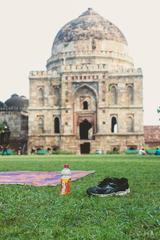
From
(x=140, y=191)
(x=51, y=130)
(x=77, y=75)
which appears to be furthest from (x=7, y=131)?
(x=140, y=191)

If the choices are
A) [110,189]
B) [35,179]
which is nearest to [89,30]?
[35,179]

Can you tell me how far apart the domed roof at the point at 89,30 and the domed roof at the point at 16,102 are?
8.97 m

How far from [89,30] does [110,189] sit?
46901 millimetres

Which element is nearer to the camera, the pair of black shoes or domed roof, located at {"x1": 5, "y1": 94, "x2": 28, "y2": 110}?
the pair of black shoes

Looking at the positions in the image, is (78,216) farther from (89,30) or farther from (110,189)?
(89,30)

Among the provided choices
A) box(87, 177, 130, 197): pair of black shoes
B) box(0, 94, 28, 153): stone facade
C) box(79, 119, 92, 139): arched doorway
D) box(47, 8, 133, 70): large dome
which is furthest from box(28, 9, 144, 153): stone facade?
box(87, 177, 130, 197): pair of black shoes

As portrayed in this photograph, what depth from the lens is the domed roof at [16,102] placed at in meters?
59.3

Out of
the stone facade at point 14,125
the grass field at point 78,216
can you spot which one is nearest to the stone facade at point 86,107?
the stone facade at point 14,125

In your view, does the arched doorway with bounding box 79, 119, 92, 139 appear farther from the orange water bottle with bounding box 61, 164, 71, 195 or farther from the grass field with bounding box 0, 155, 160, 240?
the grass field with bounding box 0, 155, 160, 240

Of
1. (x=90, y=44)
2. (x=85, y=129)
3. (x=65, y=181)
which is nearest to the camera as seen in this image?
(x=65, y=181)

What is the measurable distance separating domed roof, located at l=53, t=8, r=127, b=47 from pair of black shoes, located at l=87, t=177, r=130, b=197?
45432mm

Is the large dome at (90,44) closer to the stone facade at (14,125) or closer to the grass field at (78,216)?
the stone facade at (14,125)

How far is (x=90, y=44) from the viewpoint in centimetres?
5300

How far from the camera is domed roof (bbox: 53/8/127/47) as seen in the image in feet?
176
